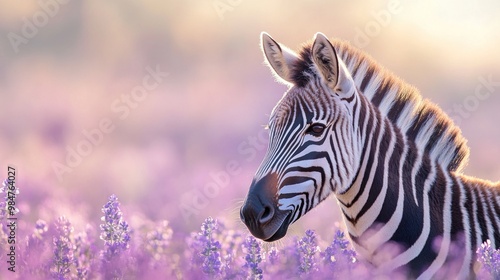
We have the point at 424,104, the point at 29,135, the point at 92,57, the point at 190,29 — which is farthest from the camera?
the point at 190,29

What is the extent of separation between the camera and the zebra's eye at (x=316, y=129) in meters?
4.68

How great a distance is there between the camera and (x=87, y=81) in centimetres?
1374

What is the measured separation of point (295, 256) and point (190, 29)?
12983 millimetres

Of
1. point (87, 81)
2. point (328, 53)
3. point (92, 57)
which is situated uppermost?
point (92, 57)

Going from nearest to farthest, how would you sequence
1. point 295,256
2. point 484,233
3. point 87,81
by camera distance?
point 295,256
point 484,233
point 87,81

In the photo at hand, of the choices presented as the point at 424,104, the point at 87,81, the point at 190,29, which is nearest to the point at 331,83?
the point at 424,104

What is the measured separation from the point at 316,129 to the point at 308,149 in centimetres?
13

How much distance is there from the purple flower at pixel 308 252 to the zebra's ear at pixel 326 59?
91 centimetres

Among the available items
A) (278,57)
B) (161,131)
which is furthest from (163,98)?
(278,57)

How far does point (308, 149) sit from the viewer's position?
15.2 feet

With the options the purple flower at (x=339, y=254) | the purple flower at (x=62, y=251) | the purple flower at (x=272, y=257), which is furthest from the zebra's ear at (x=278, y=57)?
the purple flower at (x=62, y=251)

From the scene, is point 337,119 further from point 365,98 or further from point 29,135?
point 29,135

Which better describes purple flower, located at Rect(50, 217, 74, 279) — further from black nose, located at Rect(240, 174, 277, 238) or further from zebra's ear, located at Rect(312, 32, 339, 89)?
zebra's ear, located at Rect(312, 32, 339, 89)

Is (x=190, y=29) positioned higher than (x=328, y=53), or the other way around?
(x=190, y=29)
